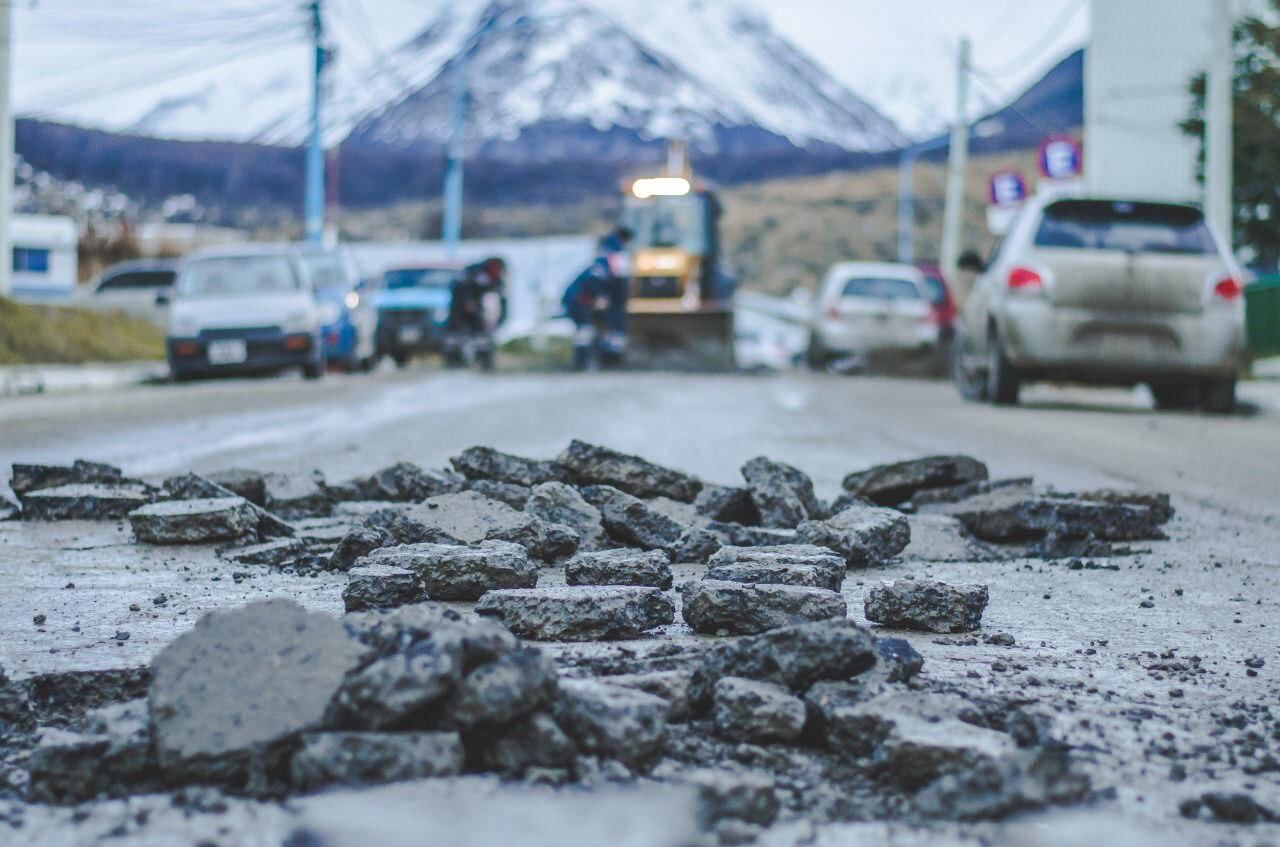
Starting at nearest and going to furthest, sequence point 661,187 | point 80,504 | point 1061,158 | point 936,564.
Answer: point 936,564 < point 80,504 < point 661,187 < point 1061,158

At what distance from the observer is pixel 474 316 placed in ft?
75.9

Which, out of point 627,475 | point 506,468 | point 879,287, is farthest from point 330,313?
point 627,475

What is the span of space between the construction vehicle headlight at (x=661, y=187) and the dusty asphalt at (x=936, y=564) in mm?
10813

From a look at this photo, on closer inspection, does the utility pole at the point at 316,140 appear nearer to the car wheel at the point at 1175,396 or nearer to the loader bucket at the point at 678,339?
the loader bucket at the point at 678,339

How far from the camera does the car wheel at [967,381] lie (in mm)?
14188

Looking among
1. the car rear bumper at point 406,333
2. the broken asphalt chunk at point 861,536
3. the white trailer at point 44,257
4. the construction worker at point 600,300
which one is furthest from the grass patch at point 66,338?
the white trailer at point 44,257

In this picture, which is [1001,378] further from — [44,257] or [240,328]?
[44,257]

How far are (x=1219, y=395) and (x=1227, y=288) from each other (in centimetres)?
122

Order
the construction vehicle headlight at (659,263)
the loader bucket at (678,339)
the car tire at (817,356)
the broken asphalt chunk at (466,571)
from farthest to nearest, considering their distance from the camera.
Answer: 1. the construction vehicle headlight at (659,263)
2. the loader bucket at (678,339)
3. the car tire at (817,356)
4. the broken asphalt chunk at (466,571)

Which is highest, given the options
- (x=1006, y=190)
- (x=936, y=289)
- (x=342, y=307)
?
(x=1006, y=190)

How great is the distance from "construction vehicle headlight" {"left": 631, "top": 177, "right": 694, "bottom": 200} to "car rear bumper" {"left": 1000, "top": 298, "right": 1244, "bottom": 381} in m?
12.9

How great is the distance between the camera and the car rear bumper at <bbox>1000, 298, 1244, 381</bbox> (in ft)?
40.1

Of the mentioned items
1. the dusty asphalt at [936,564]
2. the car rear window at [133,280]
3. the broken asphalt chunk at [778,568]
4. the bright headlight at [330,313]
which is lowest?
the dusty asphalt at [936,564]

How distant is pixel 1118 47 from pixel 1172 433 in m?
35.7
